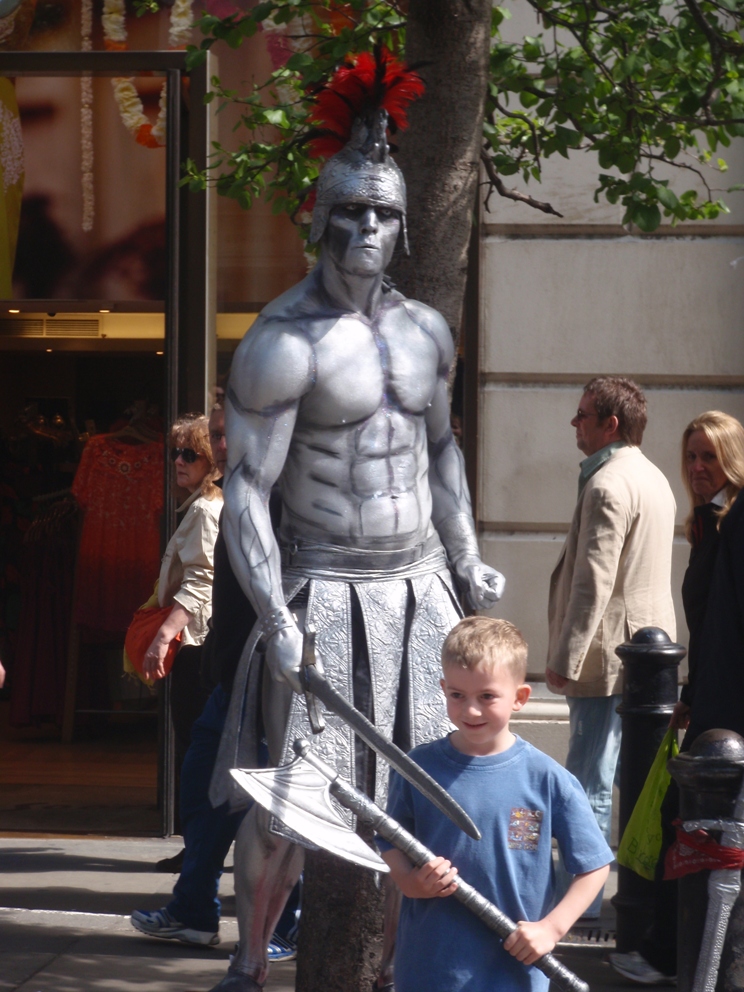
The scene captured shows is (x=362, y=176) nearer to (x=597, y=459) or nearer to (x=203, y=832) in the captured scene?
(x=597, y=459)

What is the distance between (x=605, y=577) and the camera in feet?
16.2

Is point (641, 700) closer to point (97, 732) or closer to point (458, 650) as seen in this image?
point (458, 650)

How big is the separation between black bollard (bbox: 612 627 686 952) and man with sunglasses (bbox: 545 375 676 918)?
1.30 feet

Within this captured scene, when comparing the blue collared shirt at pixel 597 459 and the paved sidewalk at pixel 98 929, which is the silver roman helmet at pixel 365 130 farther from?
the paved sidewalk at pixel 98 929

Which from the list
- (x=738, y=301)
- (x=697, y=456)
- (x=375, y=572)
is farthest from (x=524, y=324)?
(x=375, y=572)

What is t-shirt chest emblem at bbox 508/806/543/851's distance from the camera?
2549mm

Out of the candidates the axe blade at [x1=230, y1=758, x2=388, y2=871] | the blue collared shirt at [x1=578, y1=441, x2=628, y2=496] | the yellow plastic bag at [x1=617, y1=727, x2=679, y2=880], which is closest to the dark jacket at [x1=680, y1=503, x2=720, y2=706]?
the yellow plastic bag at [x1=617, y1=727, x2=679, y2=880]

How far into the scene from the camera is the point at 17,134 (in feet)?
21.3

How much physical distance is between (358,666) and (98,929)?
6.28 ft

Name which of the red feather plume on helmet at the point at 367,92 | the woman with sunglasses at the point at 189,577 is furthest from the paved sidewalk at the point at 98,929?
the red feather plume on helmet at the point at 367,92

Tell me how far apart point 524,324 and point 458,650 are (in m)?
3.94

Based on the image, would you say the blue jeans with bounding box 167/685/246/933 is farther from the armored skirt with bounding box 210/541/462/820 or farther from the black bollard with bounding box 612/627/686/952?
the black bollard with bounding box 612/627/686/952

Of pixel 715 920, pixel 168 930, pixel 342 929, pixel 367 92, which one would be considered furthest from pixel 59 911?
pixel 367 92

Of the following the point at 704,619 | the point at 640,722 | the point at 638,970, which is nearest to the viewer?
the point at 704,619
